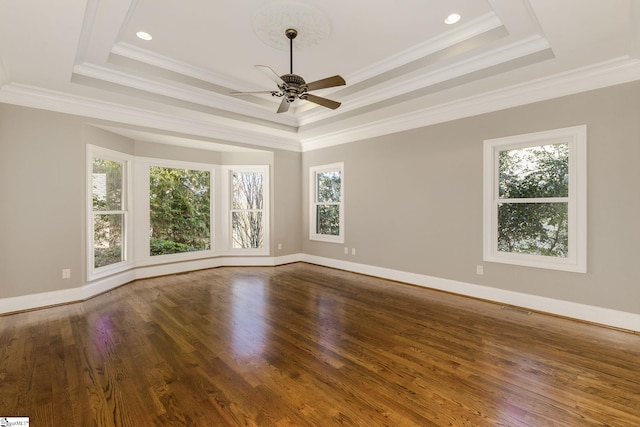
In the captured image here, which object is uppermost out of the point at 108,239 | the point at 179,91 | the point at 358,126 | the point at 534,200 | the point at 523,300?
the point at 179,91

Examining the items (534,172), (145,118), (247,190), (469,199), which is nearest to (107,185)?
(145,118)

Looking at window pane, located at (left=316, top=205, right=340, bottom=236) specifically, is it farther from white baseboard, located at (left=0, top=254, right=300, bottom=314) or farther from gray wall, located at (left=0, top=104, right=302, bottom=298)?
gray wall, located at (left=0, top=104, right=302, bottom=298)

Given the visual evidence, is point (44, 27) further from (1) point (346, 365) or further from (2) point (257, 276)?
(2) point (257, 276)

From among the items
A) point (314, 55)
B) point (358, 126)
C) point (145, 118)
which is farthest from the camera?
point (358, 126)

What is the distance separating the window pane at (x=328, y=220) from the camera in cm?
605

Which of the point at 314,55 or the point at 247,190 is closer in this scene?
the point at 314,55

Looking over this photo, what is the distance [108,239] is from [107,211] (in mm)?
439

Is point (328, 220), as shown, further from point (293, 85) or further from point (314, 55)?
point (293, 85)

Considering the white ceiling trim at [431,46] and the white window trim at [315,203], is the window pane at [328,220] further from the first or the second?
the white ceiling trim at [431,46]

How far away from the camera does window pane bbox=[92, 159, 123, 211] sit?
4281 millimetres

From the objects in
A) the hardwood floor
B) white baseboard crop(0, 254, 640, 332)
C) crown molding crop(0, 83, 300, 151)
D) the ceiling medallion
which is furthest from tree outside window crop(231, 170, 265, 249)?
the ceiling medallion

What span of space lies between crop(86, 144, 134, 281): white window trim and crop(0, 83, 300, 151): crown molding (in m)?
0.52

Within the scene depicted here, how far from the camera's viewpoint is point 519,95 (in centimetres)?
357

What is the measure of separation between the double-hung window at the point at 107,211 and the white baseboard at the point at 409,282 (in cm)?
24
